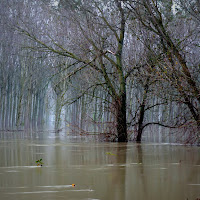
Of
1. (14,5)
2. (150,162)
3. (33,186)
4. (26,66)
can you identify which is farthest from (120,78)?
(26,66)

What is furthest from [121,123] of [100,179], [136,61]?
[100,179]

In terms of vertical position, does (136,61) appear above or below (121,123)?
above

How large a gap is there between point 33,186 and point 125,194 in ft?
3.53

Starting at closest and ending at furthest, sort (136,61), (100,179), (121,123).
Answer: (100,179)
(136,61)
(121,123)

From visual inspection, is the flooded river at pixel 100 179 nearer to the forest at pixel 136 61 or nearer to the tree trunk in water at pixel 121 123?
the forest at pixel 136 61

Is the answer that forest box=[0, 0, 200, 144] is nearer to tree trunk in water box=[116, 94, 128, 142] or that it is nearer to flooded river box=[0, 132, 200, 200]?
tree trunk in water box=[116, 94, 128, 142]

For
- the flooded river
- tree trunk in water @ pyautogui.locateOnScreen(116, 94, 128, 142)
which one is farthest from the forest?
the flooded river

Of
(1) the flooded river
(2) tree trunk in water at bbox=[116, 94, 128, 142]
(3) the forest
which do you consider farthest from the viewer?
(2) tree trunk in water at bbox=[116, 94, 128, 142]

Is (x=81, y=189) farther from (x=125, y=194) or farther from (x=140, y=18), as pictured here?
(x=140, y=18)

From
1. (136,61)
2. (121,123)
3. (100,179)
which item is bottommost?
(100,179)

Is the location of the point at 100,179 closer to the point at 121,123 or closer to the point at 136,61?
the point at 121,123

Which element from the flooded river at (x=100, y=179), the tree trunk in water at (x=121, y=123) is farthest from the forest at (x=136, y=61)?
the flooded river at (x=100, y=179)

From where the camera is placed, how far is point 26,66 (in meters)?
32.6

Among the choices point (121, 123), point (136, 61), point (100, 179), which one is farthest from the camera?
point (121, 123)
